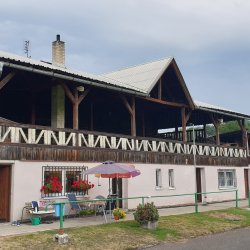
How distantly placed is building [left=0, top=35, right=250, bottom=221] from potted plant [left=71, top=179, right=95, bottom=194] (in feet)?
1.17

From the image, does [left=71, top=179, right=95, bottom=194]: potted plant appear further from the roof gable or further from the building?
the roof gable

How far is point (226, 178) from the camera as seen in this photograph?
22984mm

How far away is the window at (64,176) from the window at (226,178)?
37.3ft

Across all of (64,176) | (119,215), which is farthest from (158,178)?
(119,215)

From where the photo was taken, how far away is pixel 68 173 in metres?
13.8

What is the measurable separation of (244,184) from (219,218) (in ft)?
37.2

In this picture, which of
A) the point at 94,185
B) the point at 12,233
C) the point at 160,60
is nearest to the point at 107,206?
the point at 94,185

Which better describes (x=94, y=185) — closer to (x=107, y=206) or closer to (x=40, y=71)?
(x=107, y=206)

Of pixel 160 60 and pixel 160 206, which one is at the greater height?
pixel 160 60

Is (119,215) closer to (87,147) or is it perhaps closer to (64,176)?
(64,176)

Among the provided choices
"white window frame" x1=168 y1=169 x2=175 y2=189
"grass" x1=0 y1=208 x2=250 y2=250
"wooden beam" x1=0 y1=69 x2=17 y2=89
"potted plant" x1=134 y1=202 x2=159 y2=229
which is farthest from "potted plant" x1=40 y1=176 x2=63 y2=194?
"white window frame" x1=168 y1=169 x2=175 y2=189

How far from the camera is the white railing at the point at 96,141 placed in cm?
1252

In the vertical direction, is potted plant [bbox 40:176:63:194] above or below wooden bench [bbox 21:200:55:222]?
above

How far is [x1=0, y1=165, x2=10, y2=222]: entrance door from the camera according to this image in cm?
1202
